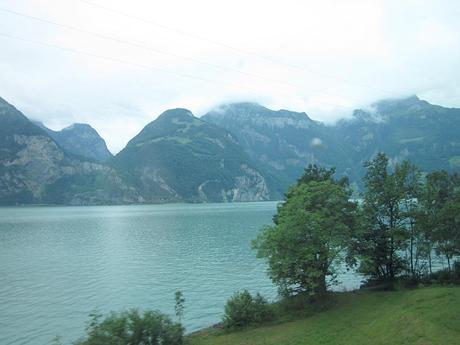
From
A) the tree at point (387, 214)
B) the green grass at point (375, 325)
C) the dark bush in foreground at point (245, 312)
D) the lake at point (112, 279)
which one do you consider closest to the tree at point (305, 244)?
the dark bush in foreground at point (245, 312)

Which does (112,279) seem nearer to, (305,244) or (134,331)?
(134,331)

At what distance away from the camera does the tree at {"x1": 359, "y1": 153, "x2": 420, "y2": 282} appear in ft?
139

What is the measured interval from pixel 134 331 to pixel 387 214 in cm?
2900

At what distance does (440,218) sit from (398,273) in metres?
9.34

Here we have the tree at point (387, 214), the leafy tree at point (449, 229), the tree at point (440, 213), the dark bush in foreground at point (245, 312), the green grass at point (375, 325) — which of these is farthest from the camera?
the tree at point (387, 214)

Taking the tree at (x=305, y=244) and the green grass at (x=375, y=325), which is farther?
the tree at (x=305, y=244)

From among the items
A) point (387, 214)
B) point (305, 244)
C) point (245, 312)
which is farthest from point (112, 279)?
point (387, 214)

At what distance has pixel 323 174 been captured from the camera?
50.0m

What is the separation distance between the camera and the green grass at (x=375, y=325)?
26.8 metres

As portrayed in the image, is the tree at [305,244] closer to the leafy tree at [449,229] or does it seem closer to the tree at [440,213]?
the tree at [440,213]

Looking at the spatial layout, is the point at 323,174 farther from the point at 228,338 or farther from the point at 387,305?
the point at 228,338

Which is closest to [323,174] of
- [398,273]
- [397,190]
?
[397,190]

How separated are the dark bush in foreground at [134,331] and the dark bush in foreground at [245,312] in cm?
700

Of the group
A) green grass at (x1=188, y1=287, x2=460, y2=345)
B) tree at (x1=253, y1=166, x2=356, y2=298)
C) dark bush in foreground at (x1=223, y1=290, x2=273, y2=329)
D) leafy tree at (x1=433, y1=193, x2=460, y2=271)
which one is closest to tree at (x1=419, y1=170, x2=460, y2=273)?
leafy tree at (x1=433, y1=193, x2=460, y2=271)
